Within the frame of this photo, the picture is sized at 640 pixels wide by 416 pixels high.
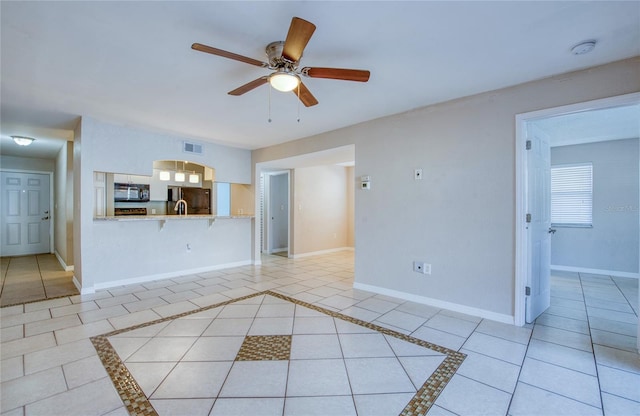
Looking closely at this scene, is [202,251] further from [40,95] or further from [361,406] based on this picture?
[361,406]

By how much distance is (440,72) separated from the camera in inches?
103

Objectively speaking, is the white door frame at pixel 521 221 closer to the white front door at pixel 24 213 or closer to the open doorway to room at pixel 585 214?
→ the open doorway to room at pixel 585 214

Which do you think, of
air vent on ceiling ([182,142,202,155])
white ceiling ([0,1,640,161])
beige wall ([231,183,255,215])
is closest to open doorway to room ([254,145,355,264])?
beige wall ([231,183,255,215])

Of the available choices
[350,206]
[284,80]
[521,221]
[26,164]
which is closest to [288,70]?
[284,80]

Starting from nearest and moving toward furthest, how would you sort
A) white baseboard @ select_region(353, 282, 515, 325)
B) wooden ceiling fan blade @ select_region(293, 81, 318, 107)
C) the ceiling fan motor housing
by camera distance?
the ceiling fan motor housing → wooden ceiling fan blade @ select_region(293, 81, 318, 107) → white baseboard @ select_region(353, 282, 515, 325)

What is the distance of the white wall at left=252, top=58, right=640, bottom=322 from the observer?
9.33ft

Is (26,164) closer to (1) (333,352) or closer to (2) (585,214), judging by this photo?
(1) (333,352)

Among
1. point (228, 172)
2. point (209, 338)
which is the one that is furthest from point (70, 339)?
point (228, 172)

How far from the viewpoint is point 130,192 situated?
6004mm

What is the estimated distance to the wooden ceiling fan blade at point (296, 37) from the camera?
1569 millimetres

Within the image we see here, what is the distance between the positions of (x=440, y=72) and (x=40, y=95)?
164 inches

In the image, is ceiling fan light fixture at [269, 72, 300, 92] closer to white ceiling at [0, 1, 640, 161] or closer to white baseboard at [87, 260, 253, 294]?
white ceiling at [0, 1, 640, 161]

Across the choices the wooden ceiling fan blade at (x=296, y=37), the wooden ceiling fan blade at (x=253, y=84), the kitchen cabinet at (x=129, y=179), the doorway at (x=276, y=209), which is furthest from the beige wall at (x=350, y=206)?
the wooden ceiling fan blade at (x=296, y=37)

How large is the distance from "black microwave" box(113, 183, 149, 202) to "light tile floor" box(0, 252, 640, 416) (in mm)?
2570
